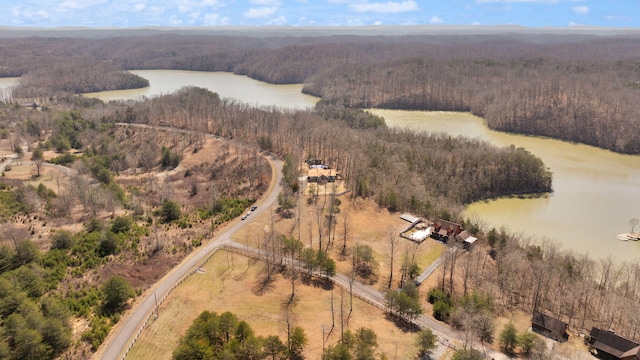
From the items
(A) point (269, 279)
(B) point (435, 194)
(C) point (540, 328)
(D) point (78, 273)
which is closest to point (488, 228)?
(B) point (435, 194)

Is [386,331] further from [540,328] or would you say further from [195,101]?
[195,101]

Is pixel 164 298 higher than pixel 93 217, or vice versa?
pixel 93 217

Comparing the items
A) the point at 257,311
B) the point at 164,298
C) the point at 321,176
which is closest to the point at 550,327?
the point at 257,311

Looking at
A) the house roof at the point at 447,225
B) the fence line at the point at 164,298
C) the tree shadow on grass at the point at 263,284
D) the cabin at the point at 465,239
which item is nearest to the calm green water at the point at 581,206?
the cabin at the point at 465,239

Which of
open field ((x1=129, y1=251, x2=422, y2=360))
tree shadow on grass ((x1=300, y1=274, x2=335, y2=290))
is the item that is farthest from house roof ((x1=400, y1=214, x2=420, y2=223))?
open field ((x1=129, y1=251, x2=422, y2=360))

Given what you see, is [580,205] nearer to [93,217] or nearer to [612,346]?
[612,346]

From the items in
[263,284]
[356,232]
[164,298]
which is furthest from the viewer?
[356,232]
